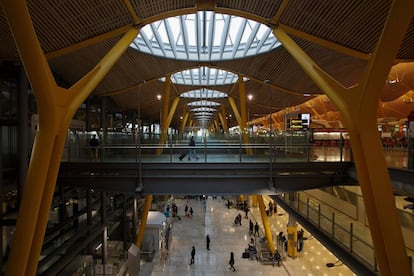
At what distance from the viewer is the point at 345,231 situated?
12.0 metres

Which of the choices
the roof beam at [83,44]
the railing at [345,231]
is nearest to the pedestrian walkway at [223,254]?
the railing at [345,231]

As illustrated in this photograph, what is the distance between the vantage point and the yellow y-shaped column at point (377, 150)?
7792 mm

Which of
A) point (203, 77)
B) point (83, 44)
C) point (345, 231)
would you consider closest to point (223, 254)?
point (345, 231)

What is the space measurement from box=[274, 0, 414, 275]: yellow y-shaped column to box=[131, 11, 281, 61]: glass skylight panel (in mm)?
14890

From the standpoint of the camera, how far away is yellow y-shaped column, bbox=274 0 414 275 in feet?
25.6

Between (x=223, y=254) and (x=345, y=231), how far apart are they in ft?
49.8

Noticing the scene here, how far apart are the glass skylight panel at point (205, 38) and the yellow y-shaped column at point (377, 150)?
14890 millimetres

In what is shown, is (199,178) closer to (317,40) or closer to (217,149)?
(217,149)

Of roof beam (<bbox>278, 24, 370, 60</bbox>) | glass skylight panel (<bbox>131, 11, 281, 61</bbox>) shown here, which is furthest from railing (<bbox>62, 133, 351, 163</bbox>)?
glass skylight panel (<bbox>131, 11, 281, 61</bbox>)

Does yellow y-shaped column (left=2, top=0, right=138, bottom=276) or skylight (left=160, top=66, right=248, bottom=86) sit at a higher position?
skylight (left=160, top=66, right=248, bottom=86)

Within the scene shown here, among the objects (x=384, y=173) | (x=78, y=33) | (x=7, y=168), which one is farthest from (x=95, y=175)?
(x=384, y=173)

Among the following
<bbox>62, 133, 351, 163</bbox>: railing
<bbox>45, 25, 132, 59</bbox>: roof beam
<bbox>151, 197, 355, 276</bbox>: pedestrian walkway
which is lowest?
<bbox>151, 197, 355, 276</bbox>: pedestrian walkway

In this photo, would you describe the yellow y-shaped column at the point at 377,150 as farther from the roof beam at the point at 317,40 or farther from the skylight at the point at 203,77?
Answer: the skylight at the point at 203,77

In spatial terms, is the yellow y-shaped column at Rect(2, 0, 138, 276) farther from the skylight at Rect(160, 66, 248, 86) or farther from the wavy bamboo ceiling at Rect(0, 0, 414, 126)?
the skylight at Rect(160, 66, 248, 86)
